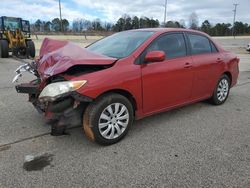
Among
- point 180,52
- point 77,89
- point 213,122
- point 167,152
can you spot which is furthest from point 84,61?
point 213,122

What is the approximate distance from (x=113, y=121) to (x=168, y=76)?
1.22m

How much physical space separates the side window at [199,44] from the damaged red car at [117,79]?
21 mm

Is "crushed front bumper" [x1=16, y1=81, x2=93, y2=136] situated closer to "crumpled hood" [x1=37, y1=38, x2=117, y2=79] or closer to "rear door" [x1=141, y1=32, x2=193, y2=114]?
"crumpled hood" [x1=37, y1=38, x2=117, y2=79]

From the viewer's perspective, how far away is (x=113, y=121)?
3.78m

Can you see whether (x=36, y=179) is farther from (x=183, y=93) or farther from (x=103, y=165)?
(x=183, y=93)

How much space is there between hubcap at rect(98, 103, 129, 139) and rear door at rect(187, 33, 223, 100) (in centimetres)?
172

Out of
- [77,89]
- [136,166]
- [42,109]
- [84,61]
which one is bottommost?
[136,166]

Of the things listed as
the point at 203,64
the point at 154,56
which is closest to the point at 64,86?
the point at 154,56

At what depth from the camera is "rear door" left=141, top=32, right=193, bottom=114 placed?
13.5ft

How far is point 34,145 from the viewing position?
147 inches

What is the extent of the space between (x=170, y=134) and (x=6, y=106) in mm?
3251

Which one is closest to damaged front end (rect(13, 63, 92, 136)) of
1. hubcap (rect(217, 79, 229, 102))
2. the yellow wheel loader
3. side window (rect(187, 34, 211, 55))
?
side window (rect(187, 34, 211, 55))

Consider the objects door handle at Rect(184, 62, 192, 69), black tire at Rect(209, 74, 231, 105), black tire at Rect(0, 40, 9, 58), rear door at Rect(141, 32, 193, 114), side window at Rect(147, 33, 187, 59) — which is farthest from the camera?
black tire at Rect(0, 40, 9, 58)

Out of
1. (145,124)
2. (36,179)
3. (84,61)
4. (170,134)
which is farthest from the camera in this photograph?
(145,124)
